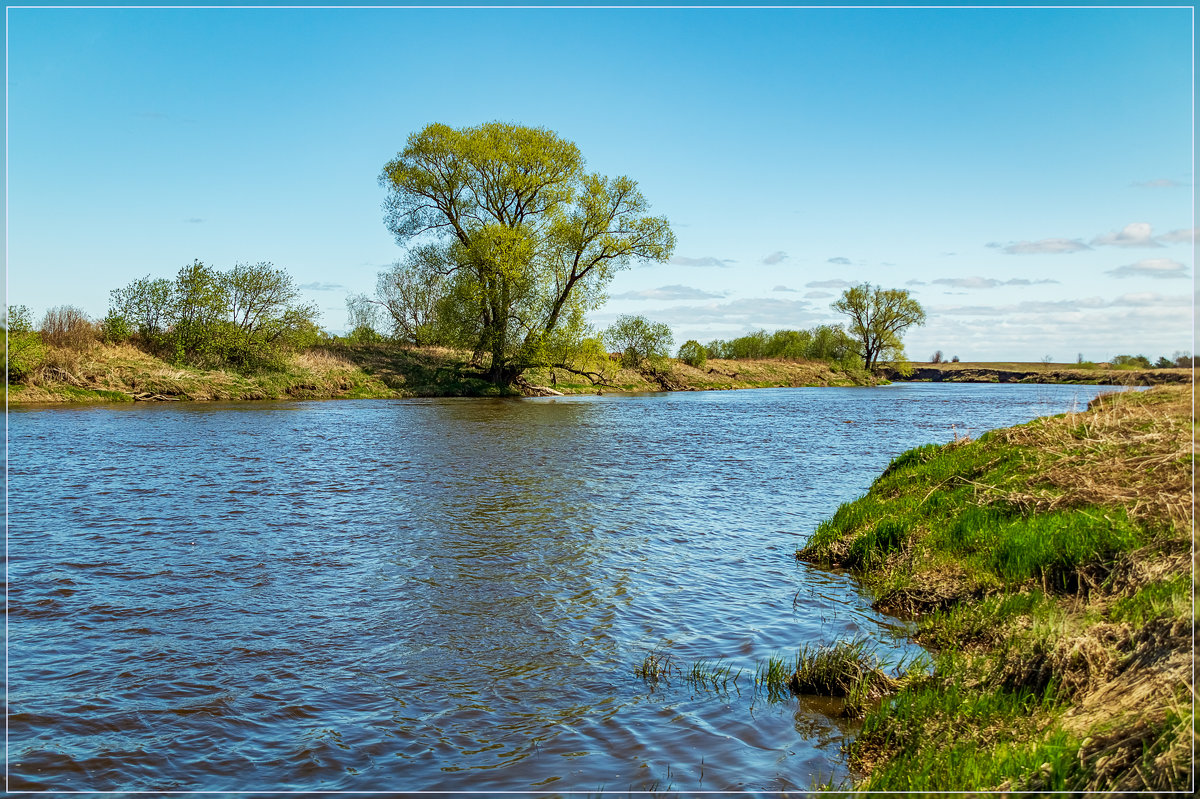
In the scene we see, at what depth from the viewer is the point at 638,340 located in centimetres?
7125

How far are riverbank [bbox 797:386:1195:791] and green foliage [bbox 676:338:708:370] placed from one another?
223 ft

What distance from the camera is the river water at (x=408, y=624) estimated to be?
5.20 meters

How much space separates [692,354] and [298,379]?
45723mm

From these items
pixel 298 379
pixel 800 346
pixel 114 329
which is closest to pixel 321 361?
pixel 298 379

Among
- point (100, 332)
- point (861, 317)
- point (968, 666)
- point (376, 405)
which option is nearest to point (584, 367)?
point (376, 405)

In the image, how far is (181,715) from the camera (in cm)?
580

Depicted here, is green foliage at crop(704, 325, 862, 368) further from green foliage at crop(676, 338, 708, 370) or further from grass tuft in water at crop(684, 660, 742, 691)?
grass tuft in water at crop(684, 660, 742, 691)

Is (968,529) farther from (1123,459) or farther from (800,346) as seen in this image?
(800,346)

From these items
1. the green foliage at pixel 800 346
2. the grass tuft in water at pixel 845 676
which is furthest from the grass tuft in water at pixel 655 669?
the green foliage at pixel 800 346

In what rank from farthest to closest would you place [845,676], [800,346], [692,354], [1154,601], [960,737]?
1. [800,346]
2. [692,354]
3. [845,676]
4. [1154,601]
5. [960,737]

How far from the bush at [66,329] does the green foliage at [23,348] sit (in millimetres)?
1009

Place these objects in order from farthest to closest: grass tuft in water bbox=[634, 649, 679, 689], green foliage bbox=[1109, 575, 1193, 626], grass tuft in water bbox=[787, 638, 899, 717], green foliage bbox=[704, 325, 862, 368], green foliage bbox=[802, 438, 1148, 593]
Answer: green foliage bbox=[704, 325, 862, 368] < green foliage bbox=[802, 438, 1148, 593] < grass tuft in water bbox=[634, 649, 679, 689] < grass tuft in water bbox=[787, 638, 899, 717] < green foliage bbox=[1109, 575, 1193, 626]

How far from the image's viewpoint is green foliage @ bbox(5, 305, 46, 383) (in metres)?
33.1

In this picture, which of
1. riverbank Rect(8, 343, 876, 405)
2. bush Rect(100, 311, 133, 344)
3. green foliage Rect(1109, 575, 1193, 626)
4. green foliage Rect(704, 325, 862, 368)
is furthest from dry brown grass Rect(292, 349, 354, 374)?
green foliage Rect(704, 325, 862, 368)
